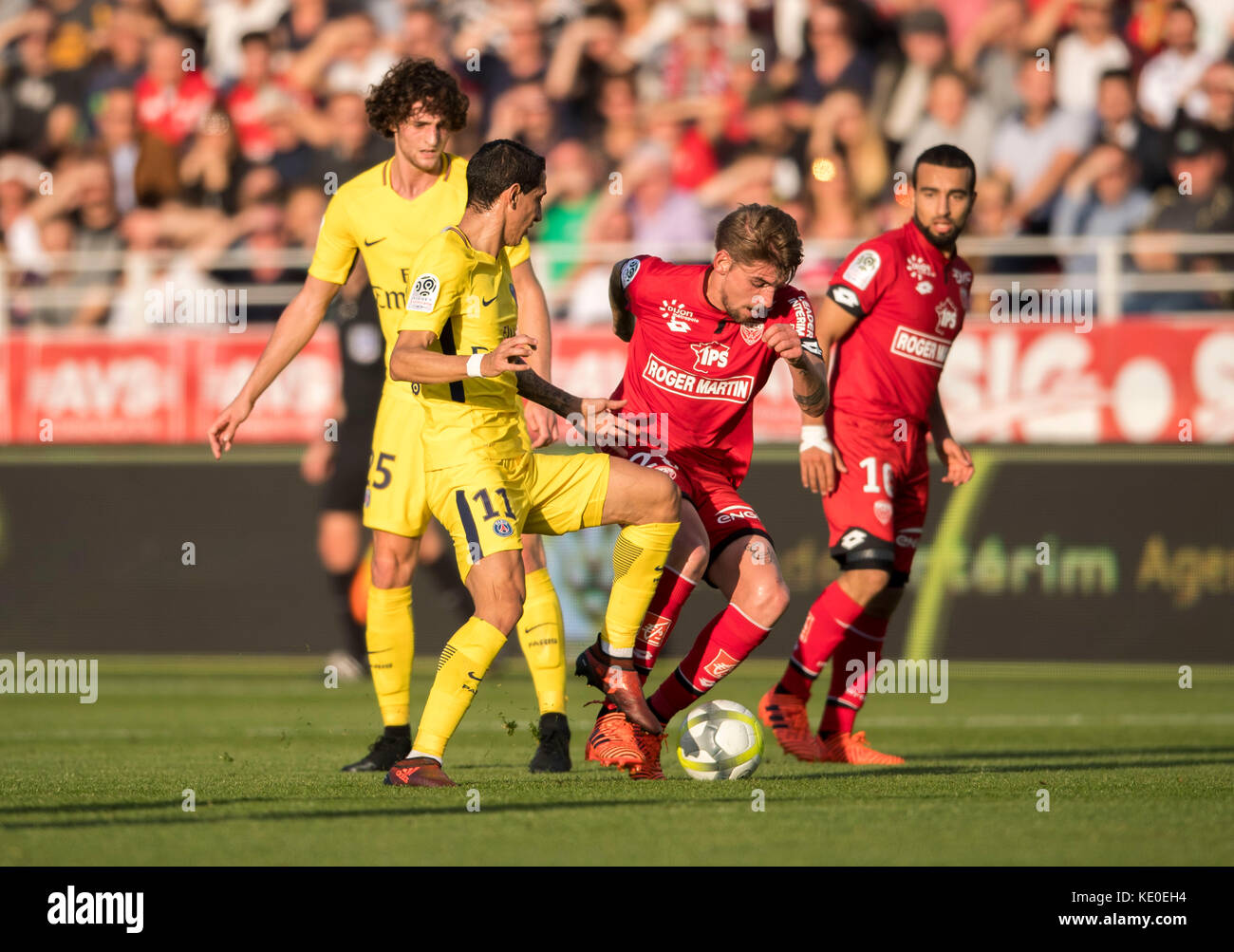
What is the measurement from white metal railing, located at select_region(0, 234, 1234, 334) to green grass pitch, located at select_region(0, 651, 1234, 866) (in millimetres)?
3472

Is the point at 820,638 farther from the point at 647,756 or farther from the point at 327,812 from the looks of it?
the point at 327,812

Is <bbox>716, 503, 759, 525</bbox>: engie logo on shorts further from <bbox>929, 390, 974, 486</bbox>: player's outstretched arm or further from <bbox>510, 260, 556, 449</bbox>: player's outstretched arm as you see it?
<bbox>929, 390, 974, 486</bbox>: player's outstretched arm

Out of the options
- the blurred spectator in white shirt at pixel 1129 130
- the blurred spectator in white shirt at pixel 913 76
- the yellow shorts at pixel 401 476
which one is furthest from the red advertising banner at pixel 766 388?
the yellow shorts at pixel 401 476

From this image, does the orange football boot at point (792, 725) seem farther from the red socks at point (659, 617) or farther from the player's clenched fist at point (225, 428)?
the player's clenched fist at point (225, 428)

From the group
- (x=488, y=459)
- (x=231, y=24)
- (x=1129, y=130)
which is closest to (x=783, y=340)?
(x=488, y=459)

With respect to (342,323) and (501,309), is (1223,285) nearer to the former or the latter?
(342,323)

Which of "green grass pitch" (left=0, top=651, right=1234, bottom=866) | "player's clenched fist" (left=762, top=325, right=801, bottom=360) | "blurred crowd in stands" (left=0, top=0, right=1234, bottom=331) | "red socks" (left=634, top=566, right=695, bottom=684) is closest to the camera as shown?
"green grass pitch" (left=0, top=651, right=1234, bottom=866)

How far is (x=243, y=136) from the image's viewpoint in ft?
53.8

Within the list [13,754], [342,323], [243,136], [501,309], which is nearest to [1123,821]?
[501,309]

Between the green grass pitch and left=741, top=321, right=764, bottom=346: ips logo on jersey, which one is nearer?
the green grass pitch

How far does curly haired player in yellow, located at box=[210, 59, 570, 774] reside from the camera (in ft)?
22.6

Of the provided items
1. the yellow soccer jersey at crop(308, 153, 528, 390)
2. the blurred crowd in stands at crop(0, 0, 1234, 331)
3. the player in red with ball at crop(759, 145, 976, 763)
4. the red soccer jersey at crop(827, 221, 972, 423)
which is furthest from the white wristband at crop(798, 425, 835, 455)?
the blurred crowd in stands at crop(0, 0, 1234, 331)

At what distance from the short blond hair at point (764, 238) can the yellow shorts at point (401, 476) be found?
1.37m

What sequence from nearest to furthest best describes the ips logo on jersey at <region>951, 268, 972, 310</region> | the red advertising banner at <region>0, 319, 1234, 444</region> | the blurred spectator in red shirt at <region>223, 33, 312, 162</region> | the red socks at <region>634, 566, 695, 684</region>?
the red socks at <region>634, 566, 695, 684</region> < the ips logo on jersey at <region>951, 268, 972, 310</region> < the red advertising banner at <region>0, 319, 1234, 444</region> < the blurred spectator in red shirt at <region>223, 33, 312, 162</region>
